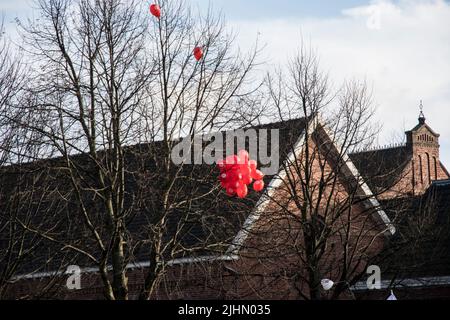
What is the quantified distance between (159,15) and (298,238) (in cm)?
788

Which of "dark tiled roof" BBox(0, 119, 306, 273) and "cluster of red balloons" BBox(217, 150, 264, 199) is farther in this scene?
"dark tiled roof" BBox(0, 119, 306, 273)

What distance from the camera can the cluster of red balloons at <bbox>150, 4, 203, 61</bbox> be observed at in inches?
618

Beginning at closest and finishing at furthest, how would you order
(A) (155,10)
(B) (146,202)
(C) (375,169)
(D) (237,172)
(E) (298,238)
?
(D) (237,172) → (A) (155,10) → (B) (146,202) → (C) (375,169) → (E) (298,238)

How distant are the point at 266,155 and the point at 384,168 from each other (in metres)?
3.05

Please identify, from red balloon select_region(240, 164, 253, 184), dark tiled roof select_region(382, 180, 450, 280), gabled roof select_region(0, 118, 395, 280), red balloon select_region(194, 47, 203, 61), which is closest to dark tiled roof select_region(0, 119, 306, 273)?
gabled roof select_region(0, 118, 395, 280)

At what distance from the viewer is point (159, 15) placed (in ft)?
53.9

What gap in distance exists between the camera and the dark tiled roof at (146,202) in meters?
16.4

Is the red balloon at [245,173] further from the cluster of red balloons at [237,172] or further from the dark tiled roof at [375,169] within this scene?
the dark tiled roof at [375,169]

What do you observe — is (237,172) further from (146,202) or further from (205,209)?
(146,202)

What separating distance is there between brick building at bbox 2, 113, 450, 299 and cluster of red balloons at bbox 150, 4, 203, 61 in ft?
7.95

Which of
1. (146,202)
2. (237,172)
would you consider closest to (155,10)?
(237,172)

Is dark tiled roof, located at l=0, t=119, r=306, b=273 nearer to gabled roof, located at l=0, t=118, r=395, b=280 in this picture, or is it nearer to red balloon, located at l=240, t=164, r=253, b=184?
gabled roof, located at l=0, t=118, r=395, b=280
